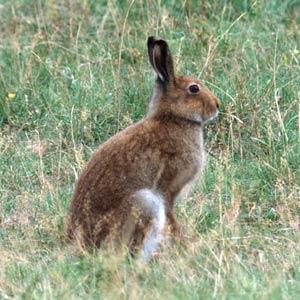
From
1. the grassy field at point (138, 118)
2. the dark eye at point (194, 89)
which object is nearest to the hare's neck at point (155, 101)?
the dark eye at point (194, 89)

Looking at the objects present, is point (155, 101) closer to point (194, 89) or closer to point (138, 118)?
point (194, 89)

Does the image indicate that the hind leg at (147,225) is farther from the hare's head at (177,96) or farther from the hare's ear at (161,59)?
the hare's ear at (161,59)

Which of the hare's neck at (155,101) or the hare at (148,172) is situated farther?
the hare's neck at (155,101)

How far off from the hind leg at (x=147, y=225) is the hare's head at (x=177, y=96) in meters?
0.73

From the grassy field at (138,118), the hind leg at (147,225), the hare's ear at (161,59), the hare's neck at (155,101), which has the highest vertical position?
the hare's ear at (161,59)

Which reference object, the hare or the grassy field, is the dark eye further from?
the grassy field

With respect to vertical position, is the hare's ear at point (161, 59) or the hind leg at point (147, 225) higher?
the hare's ear at point (161, 59)

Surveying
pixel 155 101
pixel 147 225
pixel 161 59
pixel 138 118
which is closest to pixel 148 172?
pixel 147 225

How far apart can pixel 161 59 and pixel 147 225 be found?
44.7 inches

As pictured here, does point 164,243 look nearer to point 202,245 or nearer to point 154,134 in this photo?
point 202,245

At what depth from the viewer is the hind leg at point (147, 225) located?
6773 millimetres

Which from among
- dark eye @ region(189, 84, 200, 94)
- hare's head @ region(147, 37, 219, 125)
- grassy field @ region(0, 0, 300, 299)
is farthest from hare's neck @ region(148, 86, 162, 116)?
grassy field @ region(0, 0, 300, 299)

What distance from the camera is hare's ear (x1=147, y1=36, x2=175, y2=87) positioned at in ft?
23.9

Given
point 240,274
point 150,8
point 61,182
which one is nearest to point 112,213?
point 240,274
